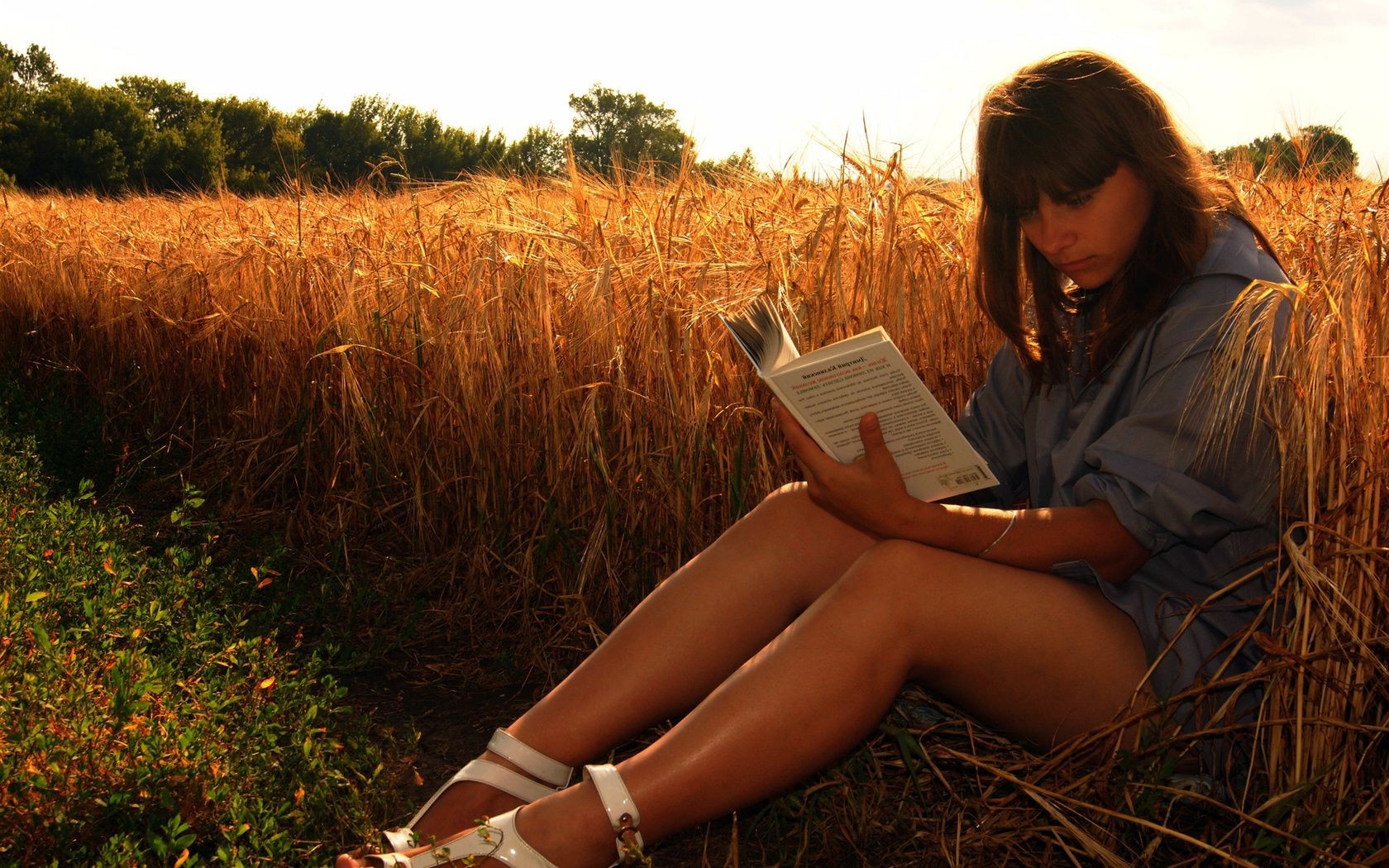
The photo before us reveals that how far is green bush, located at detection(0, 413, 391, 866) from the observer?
1.65 metres

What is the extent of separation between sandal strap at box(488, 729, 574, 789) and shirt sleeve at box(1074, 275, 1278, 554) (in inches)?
35.0

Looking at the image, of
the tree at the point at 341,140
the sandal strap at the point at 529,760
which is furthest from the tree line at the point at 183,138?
the sandal strap at the point at 529,760

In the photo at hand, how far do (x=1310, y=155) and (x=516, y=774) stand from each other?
A: 2642mm

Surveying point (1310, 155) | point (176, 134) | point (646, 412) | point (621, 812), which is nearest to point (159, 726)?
point (621, 812)

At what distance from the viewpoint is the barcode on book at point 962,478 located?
1.52m

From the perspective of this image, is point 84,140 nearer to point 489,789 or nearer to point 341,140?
point 341,140

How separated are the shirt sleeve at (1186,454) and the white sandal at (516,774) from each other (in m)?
0.90

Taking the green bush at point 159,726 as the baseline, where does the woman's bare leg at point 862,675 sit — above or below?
above

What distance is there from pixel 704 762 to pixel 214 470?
275 centimetres

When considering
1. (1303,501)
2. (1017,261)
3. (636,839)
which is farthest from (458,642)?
(1303,501)

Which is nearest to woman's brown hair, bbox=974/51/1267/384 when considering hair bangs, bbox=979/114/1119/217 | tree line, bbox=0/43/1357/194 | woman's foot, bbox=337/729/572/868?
hair bangs, bbox=979/114/1119/217

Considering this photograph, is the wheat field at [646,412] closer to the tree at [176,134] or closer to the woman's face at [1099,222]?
the woman's face at [1099,222]

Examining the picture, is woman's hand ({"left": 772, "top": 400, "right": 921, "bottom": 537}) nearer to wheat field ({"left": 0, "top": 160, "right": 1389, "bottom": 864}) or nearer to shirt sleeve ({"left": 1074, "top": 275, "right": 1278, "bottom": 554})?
shirt sleeve ({"left": 1074, "top": 275, "right": 1278, "bottom": 554})

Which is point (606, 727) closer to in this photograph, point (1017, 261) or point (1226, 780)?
point (1226, 780)
